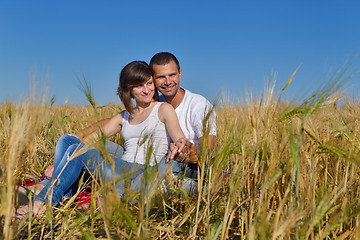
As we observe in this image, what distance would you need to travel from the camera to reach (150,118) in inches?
84.0

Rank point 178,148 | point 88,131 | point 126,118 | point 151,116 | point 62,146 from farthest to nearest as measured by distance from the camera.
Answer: point 126,118 → point 151,116 → point 62,146 → point 88,131 → point 178,148

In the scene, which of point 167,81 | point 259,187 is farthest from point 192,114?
point 259,187

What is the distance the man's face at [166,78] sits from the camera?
2.30 meters

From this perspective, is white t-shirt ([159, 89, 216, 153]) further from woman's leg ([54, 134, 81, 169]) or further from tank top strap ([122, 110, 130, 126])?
woman's leg ([54, 134, 81, 169])

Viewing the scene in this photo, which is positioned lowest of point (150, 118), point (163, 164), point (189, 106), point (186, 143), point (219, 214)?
point (219, 214)

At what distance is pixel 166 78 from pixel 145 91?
229mm

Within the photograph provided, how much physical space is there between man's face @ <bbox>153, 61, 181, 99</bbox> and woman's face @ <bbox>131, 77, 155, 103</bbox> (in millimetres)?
132

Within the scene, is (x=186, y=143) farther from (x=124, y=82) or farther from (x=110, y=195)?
(x=124, y=82)

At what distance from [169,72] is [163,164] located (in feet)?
3.14

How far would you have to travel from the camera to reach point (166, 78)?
2301 millimetres

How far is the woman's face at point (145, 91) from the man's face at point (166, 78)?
0.13 metres

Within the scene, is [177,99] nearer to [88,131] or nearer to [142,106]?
[142,106]

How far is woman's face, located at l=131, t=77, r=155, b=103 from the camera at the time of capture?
7.12 feet

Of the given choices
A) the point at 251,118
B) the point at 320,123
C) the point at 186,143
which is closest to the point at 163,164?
the point at 186,143
